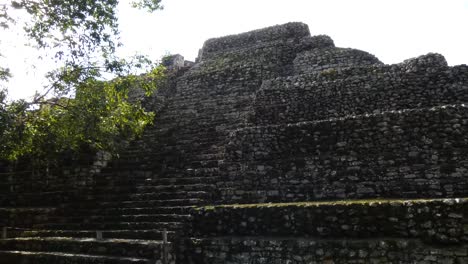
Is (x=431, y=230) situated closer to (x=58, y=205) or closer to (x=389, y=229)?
(x=389, y=229)

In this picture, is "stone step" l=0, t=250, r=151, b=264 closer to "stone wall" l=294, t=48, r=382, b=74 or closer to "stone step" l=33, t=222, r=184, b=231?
"stone step" l=33, t=222, r=184, b=231

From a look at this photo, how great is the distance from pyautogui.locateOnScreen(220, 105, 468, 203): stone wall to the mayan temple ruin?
23 millimetres

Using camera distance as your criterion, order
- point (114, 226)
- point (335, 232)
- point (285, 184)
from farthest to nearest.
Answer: point (114, 226), point (285, 184), point (335, 232)

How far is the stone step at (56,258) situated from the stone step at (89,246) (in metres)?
0.19

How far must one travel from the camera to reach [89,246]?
26.4ft

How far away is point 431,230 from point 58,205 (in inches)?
382

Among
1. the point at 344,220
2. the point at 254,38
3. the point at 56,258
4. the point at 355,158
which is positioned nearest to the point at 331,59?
the point at 254,38

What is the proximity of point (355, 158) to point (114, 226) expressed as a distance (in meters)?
5.80

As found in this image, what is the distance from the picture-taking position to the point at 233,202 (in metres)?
7.98

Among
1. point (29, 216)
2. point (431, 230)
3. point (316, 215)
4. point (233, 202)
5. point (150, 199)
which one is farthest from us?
point (29, 216)

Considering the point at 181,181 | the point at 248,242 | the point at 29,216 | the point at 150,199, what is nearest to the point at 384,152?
the point at 248,242

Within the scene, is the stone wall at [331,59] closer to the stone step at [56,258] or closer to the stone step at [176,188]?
the stone step at [176,188]

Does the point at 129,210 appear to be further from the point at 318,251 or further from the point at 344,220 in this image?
the point at 344,220

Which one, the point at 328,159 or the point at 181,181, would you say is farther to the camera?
the point at 181,181
